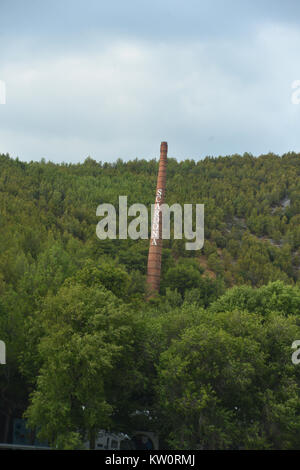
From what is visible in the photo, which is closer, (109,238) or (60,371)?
(60,371)

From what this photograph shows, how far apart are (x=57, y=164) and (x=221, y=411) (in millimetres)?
109853

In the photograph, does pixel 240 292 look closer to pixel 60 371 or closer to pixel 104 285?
pixel 104 285

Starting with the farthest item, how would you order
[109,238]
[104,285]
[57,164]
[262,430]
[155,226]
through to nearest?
[57,164], [109,238], [155,226], [104,285], [262,430]

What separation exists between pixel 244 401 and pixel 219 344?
121 inches

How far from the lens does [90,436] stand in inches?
1017

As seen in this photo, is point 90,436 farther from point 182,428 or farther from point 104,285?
point 104,285

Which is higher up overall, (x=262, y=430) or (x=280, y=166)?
(x=280, y=166)

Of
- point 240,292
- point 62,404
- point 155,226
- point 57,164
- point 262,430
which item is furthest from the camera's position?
point 57,164

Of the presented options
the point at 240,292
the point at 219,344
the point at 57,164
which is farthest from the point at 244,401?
the point at 57,164

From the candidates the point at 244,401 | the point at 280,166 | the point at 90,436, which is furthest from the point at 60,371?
the point at 280,166

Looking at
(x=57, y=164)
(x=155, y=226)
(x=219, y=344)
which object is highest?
(x=57, y=164)

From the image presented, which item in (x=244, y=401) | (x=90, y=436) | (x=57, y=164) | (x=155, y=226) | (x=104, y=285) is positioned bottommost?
(x=90, y=436)

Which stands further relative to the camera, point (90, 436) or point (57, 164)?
point (57, 164)

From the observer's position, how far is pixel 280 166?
13662 cm
